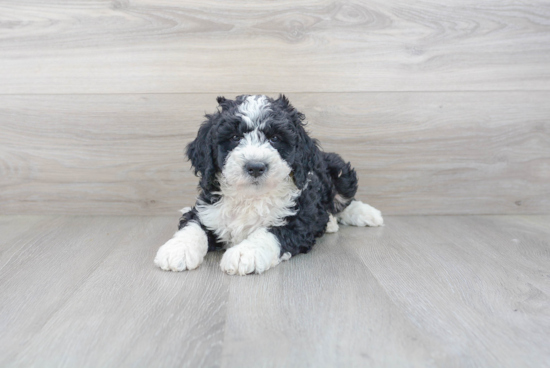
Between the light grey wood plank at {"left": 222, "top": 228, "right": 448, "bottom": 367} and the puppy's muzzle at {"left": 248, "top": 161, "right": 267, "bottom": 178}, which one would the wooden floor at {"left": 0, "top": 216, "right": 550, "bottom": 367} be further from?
the puppy's muzzle at {"left": 248, "top": 161, "right": 267, "bottom": 178}

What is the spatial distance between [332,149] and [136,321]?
188cm

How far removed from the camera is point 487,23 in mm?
2898

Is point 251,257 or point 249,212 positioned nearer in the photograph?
point 251,257

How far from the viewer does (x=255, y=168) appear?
189cm

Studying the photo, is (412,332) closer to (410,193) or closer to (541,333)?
(541,333)

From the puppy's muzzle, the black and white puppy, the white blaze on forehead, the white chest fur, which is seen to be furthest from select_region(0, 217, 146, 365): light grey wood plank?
the white blaze on forehead

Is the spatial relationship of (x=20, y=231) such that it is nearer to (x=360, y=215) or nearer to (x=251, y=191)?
(x=251, y=191)

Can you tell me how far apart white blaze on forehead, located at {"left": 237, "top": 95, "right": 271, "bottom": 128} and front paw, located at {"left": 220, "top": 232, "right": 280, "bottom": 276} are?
528mm

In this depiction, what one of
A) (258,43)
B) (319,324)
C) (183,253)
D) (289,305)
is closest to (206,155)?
(183,253)

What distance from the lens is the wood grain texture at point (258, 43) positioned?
284 cm

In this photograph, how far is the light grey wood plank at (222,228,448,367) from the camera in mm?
1214

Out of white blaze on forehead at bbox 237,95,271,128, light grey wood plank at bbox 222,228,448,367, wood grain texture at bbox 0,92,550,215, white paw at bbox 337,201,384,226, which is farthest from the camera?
wood grain texture at bbox 0,92,550,215

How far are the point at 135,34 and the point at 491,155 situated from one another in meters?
2.50

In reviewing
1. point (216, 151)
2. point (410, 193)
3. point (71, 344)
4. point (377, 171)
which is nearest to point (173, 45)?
point (216, 151)
